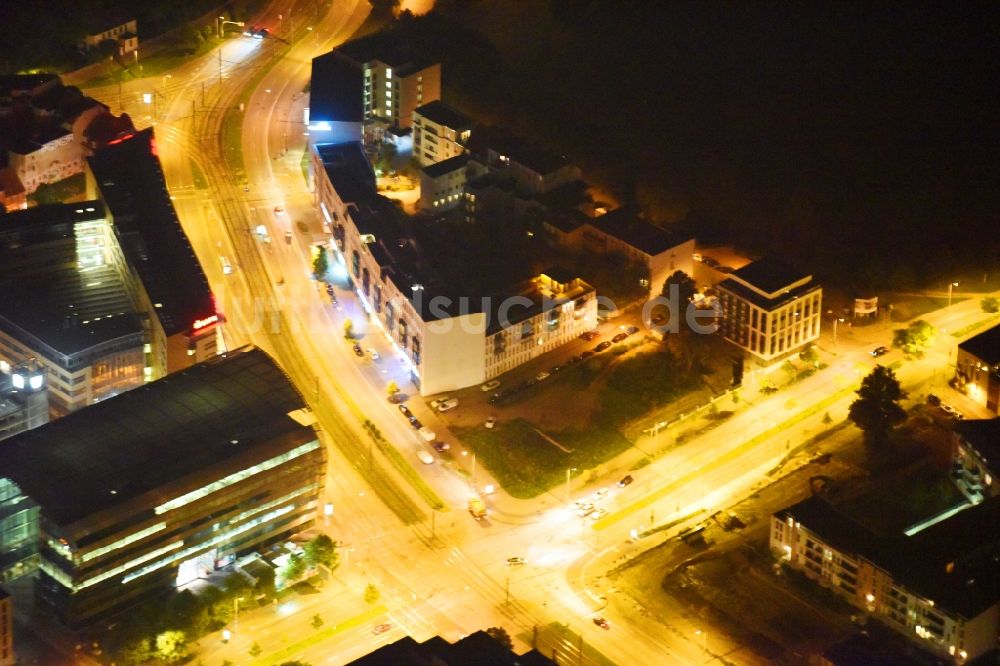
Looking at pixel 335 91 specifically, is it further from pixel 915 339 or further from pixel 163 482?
pixel 163 482

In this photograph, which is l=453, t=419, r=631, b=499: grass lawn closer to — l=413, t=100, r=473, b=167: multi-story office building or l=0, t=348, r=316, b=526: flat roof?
l=0, t=348, r=316, b=526: flat roof

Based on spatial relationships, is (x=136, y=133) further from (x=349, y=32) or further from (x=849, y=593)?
(x=849, y=593)

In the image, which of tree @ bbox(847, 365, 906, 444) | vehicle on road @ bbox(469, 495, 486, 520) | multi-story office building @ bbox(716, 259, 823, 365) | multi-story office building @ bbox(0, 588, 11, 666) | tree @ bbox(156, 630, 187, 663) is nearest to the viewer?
multi-story office building @ bbox(0, 588, 11, 666)

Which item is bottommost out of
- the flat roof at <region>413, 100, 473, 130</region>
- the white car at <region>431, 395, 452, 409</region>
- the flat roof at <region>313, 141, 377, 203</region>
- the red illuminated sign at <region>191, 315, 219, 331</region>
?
the white car at <region>431, 395, 452, 409</region>

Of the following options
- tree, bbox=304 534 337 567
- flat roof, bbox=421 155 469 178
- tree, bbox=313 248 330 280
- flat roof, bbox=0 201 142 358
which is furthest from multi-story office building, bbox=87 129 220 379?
flat roof, bbox=421 155 469 178

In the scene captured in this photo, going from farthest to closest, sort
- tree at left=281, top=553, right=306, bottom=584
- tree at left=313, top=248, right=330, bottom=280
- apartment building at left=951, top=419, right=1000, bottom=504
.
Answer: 1. tree at left=313, top=248, right=330, bottom=280
2. apartment building at left=951, top=419, right=1000, bottom=504
3. tree at left=281, top=553, right=306, bottom=584

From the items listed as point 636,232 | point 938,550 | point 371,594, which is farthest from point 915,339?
point 371,594

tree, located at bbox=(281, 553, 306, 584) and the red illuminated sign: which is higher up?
the red illuminated sign
